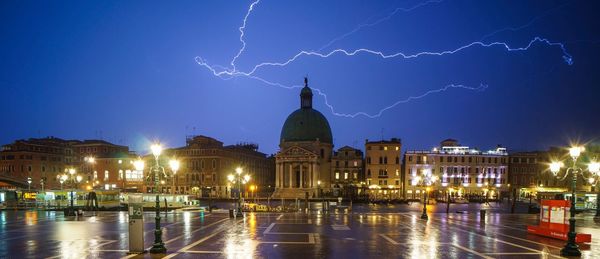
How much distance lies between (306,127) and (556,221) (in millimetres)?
103169

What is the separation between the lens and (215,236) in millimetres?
29406

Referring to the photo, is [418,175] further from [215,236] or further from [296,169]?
[215,236]

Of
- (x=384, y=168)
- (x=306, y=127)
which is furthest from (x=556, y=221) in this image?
(x=306, y=127)

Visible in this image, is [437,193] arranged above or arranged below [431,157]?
below

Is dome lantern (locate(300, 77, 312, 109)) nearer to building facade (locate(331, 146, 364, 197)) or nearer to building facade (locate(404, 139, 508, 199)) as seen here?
building facade (locate(331, 146, 364, 197))

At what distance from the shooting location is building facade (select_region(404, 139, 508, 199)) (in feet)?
376

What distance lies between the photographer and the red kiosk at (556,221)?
28.6m

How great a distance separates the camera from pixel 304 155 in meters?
123

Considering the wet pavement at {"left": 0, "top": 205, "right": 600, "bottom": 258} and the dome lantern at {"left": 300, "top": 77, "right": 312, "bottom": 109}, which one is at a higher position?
the dome lantern at {"left": 300, "top": 77, "right": 312, "bottom": 109}

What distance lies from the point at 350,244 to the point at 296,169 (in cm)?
9887

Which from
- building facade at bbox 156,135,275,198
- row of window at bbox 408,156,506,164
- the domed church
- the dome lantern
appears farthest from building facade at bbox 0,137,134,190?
row of window at bbox 408,156,506,164

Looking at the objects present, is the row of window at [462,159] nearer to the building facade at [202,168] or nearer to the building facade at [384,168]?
the building facade at [384,168]

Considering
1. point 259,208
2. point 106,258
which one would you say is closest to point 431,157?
point 259,208

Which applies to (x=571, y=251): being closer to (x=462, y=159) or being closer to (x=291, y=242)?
(x=291, y=242)
